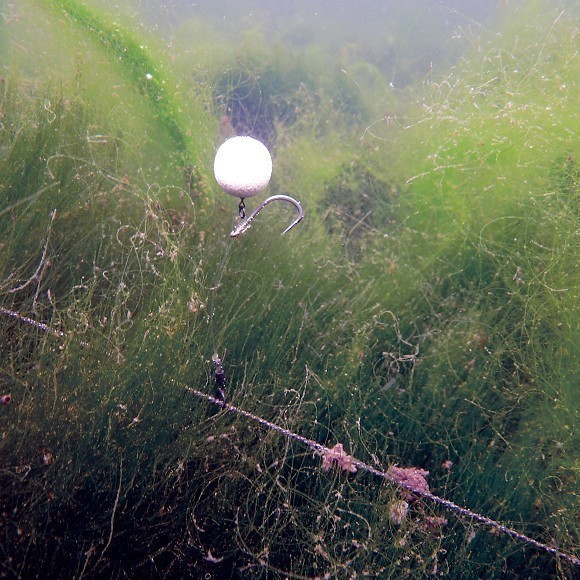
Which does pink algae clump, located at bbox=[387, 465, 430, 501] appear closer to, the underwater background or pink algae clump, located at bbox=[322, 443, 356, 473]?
the underwater background

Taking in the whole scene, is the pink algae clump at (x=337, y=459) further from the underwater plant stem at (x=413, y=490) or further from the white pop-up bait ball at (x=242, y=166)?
the white pop-up bait ball at (x=242, y=166)

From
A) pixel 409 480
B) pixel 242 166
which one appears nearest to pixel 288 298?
pixel 242 166

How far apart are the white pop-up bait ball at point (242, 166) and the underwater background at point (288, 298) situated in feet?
1.70

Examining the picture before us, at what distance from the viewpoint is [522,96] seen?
2275 millimetres

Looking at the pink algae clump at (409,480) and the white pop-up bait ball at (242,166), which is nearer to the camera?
the white pop-up bait ball at (242,166)

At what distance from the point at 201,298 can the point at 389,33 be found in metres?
2.26

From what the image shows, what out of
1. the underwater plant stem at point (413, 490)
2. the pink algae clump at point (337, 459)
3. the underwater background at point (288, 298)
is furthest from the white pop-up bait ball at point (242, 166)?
the pink algae clump at point (337, 459)

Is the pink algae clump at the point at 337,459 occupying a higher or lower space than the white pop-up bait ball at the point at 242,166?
lower

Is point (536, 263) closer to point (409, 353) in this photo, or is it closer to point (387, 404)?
point (409, 353)

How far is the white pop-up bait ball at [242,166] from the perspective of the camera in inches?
60.6

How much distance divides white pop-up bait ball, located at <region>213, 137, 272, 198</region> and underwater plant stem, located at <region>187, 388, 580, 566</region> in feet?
2.96

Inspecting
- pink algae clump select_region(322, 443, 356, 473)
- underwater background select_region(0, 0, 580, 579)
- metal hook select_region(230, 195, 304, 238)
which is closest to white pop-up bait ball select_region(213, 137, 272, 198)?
metal hook select_region(230, 195, 304, 238)

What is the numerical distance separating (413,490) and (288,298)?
42.0 inches

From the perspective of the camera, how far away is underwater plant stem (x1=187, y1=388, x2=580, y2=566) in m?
1.83
